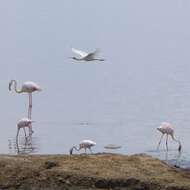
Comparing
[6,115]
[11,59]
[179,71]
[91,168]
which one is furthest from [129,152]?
[11,59]

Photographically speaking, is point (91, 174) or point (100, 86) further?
point (100, 86)

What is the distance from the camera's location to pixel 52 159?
18.0ft

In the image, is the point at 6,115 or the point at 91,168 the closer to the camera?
the point at 91,168

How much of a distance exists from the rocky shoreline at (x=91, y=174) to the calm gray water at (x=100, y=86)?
345 cm

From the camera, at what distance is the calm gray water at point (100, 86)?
1032 cm

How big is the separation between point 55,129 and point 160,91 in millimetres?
3420

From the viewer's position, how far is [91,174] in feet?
16.5

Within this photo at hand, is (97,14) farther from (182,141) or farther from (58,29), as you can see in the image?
(182,141)

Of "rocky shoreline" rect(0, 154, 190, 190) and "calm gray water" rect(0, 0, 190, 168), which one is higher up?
"calm gray water" rect(0, 0, 190, 168)

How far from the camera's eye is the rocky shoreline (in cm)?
492

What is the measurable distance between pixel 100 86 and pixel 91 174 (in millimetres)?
9713

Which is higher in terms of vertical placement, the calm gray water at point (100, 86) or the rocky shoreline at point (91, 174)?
the calm gray water at point (100, 86)

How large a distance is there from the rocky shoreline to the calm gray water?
3.45 m

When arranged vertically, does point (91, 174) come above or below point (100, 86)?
below
